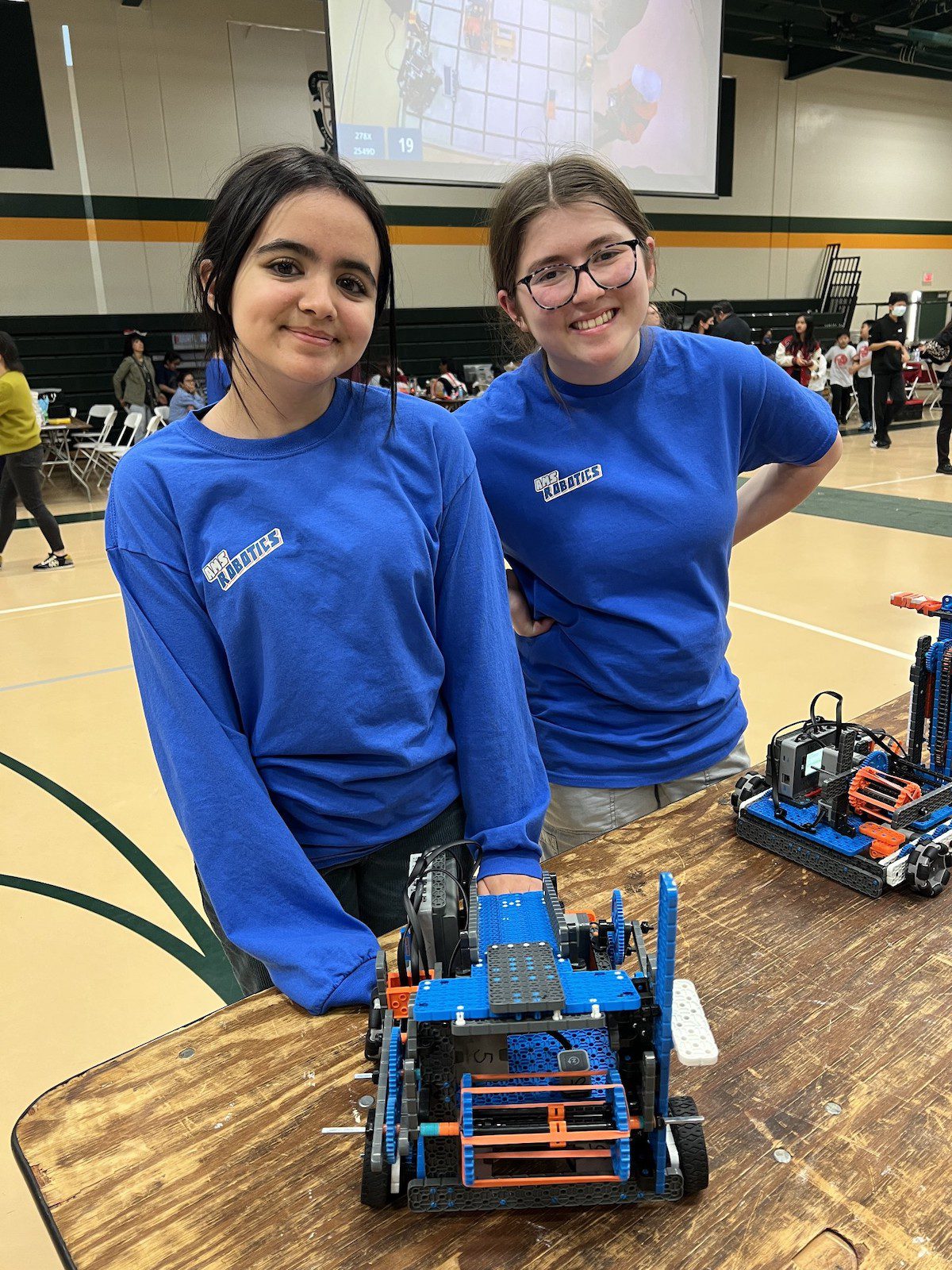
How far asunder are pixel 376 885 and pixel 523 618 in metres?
0.50

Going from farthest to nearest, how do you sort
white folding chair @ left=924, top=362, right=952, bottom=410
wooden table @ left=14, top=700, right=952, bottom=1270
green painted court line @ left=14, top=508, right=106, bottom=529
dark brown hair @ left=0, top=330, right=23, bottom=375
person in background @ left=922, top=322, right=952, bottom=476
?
1. white folding chair @ left=924, top=362, right=952, bottom=410
2. green painted court line @ left=14, top=508, right=106, bottom=529
3. person in background @ left=922, top=322, right=952, bottom=476
4. dark brown hair @ left=0, top=330, right=23, bottom=375
5. wooden table @ left=14, top=700, right=952, bottom=1270

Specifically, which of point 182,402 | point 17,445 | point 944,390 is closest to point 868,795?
point 17,445

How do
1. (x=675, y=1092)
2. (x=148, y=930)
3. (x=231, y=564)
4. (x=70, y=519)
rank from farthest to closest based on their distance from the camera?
(x=70, y=519) < (x=148, y=930) < (x=231, y=564) < (x=675, y=1092)

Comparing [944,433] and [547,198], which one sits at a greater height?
[547,198]

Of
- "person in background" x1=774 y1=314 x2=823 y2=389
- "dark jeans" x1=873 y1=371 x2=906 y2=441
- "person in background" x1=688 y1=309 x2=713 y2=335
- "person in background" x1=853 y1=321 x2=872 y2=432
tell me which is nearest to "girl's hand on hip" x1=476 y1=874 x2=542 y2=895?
"person in background" x1=688 y1=309 x2=713 y2=335

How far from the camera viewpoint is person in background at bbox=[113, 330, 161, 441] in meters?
9.55

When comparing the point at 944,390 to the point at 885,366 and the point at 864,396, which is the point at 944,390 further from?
the point at 864,396

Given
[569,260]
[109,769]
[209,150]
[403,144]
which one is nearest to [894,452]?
[403,144]

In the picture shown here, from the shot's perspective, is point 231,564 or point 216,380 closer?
point 231,564

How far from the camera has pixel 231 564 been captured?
38.2 inches

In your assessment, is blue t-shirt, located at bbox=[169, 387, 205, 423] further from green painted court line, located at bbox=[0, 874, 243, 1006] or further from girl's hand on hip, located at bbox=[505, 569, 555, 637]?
girl's hand on hip, located at bbox=[505, 569, 555, 637]

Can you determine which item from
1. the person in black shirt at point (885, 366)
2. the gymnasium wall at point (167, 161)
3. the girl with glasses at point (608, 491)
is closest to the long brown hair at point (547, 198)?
the girl with glasses at point (608, 491)

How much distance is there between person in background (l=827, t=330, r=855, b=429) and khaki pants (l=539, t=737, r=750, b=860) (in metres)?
10.8

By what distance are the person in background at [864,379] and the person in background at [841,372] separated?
0.34 feet
